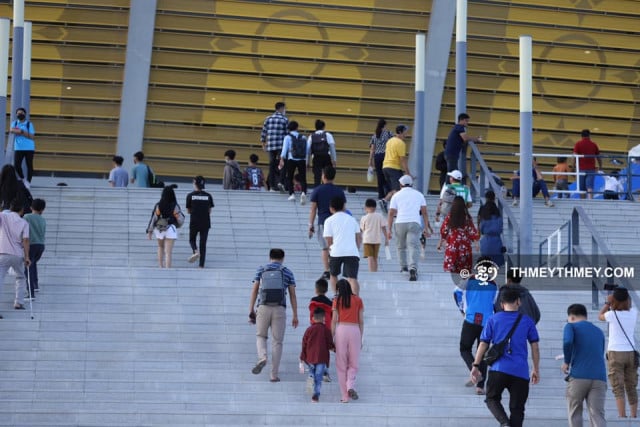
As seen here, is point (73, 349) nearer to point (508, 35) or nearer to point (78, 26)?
point (78, 26)

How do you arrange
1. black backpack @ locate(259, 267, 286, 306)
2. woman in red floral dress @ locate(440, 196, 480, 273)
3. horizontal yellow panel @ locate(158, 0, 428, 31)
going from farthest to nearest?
horizontal yellow panel @ locate(158, 0, 428, 31)
woman in red floral dress @ locate(440, 196, 480, 273)
black backpack @ locate(259, 267, 286, 306)

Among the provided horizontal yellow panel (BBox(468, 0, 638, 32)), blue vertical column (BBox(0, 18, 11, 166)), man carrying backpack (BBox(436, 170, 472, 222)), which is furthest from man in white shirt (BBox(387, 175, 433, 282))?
horizontal yellow panel (BBox(468, 0, 638, 32))

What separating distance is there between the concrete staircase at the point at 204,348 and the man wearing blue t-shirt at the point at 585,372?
1001 mm

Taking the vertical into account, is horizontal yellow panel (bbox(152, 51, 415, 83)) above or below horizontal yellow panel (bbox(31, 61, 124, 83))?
above

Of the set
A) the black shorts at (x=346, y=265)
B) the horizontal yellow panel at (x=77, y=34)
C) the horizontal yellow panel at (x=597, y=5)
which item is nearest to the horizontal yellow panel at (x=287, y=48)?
the horizontal yellow panel at (x=77, y=34)

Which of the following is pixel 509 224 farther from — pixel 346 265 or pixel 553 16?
pixel 553 16

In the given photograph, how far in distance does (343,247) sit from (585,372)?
158 inches

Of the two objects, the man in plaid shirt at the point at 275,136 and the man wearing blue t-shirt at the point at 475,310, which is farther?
the man in plaid shirt at the point at 275,136

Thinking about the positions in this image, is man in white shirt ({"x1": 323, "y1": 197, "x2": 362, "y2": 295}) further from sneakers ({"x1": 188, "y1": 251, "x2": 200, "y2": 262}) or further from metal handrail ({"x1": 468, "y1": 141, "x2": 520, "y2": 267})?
metal handrail ({"x1": 468, "y1": 141, "x2": 520, "y2": 267})

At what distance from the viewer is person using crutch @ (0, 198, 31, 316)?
51.0ft

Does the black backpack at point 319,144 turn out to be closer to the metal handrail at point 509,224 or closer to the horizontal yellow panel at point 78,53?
the metal handrail at point 509,224

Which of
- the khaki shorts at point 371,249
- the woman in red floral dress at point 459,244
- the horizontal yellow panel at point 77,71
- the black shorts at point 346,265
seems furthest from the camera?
the horizontal yellow panel at point 77,71

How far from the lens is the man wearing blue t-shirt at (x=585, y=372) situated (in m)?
12.7

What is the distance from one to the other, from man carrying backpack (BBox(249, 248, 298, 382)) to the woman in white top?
3.24 metres
